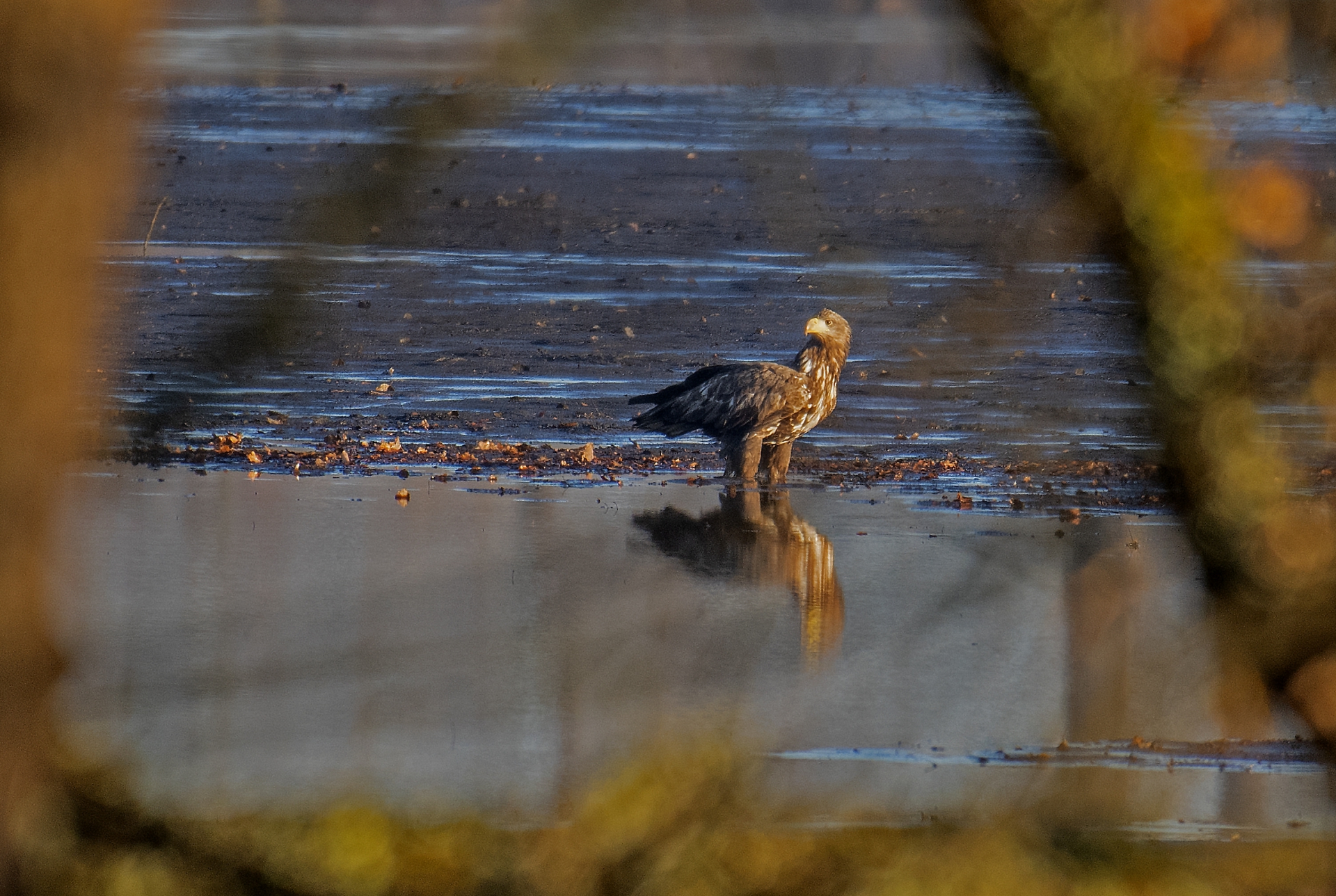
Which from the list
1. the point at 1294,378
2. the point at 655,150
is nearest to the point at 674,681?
Result: the point at 1294,378

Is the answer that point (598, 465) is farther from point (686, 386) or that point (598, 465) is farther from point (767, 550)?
point (767, 550)

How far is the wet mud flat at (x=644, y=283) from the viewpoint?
1.41 metres

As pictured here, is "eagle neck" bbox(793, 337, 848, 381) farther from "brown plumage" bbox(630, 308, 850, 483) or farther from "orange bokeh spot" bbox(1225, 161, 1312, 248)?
"orange bokeh spot" bbox(1225, 161, 1312, 248)

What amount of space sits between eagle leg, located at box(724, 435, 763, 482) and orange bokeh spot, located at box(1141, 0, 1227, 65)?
696 cm

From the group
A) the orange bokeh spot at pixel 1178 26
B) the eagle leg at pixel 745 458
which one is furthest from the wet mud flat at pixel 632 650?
the orange bokeh spot at pixel 1178 26

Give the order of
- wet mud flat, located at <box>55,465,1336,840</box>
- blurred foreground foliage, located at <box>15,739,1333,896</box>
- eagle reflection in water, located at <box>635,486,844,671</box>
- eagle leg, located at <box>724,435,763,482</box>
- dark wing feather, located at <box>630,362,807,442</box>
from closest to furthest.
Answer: blurred foreground foliage, located at <box>15,739,1333,896</box>
wet mud flat, located at <box>55,465,1336,840</box>
eagle reflection in water, located at <box>635,486,844,671</box>
dark wing feather, located at <box>630,362,807,442</box>
eagle leg, located at <box>724,435,763,482</box>

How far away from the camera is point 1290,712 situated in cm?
150

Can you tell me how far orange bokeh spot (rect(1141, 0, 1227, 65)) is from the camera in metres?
1.32

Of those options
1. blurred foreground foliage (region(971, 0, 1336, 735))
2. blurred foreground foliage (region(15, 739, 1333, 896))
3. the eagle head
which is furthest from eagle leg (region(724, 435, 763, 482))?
blurred foreground foliage (region(971, 0, 1336, 735))

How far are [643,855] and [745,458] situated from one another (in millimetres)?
6880

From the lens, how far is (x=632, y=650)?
1.98 meters

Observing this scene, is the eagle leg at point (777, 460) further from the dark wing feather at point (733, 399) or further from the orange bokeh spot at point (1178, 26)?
the orange bokeh spot at point (1178, 26)

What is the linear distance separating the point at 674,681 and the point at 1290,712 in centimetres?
112

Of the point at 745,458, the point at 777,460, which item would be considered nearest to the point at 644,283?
the point at 777,460
